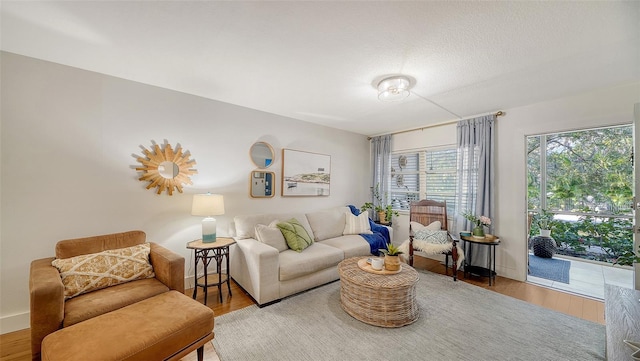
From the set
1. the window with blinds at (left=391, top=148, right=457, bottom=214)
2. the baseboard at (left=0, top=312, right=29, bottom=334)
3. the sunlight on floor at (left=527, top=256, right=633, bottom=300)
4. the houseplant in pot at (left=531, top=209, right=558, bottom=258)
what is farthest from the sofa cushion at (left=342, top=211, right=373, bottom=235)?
the baseboard at (left=0, top=312, right=29, bottom=334)

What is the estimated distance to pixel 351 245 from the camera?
3.26 metres

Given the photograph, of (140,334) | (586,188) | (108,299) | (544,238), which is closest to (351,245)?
(140,334)

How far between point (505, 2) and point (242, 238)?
322 cm

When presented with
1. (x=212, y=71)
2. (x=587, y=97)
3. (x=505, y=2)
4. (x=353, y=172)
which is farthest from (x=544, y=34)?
(x=353, y=172)

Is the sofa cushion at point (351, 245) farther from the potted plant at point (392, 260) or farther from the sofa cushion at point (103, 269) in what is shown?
the sofa cushion at point (103, 269)

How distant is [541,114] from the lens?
3.01 m

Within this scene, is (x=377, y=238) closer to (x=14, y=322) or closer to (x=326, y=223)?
(x=326, y=223)

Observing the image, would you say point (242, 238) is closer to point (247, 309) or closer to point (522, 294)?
point (247, 309)

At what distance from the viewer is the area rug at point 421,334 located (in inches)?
69.2

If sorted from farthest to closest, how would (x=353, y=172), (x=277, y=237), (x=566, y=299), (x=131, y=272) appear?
1. (x=353, y=172)
2. (x=277, y=237)
3. (x=566, y=299)
4. (x=131, y=272)

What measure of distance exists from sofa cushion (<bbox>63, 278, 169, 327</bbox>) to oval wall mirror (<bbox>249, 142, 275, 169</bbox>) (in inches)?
75.8

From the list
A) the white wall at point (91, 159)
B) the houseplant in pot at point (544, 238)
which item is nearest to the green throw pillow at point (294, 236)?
the white wall at point (91, 159)

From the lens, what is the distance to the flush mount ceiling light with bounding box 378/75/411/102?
2350 mm

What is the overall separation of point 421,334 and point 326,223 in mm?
2014
